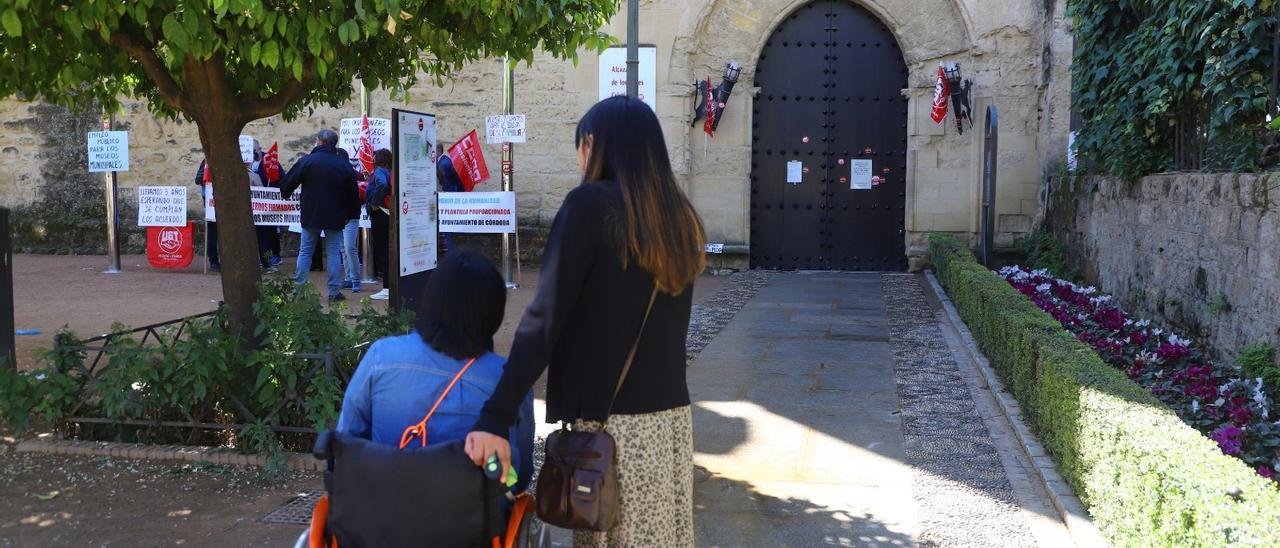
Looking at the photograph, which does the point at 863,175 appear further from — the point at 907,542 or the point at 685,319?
the point at 685,319

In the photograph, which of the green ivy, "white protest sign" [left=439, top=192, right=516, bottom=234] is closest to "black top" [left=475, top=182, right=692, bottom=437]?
the green ivy

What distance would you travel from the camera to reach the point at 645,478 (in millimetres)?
2527

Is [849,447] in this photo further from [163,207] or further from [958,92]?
[163,207]

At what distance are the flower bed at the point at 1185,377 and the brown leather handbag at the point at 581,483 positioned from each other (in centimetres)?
311

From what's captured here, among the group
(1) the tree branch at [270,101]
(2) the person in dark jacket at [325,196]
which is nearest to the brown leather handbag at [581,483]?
(1) the tree branch at [270,101]

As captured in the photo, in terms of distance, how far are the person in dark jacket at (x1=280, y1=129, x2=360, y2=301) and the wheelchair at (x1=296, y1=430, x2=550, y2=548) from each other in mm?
8412

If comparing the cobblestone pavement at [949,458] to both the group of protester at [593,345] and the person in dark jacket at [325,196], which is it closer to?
the group of protester at [593,345]

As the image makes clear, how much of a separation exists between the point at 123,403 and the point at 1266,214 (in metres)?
5.66

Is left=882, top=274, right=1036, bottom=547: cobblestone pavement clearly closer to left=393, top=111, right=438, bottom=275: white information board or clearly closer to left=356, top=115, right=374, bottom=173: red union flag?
left=393, top=111, right=438, bottom=275: white information board

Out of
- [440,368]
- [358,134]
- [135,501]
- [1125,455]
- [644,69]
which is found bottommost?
[135,501]

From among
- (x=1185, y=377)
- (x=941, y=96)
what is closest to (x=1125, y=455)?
(x=1185, y=377)

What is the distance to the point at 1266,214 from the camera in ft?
19.0

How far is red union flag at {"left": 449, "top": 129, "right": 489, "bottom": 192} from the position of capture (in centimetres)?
1229

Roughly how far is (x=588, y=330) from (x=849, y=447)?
3.34 meters
